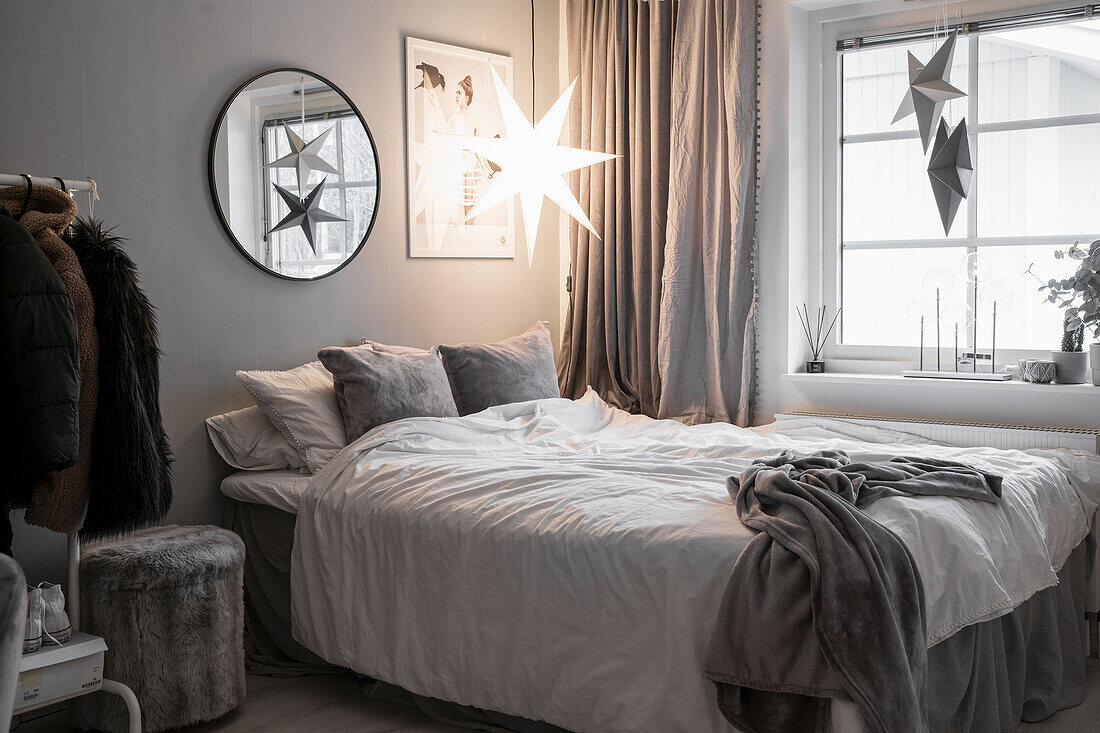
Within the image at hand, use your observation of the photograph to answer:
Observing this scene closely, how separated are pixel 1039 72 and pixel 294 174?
9.11ft

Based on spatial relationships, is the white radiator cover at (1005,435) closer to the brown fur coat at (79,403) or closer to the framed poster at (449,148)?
the framed poster at (449,148)

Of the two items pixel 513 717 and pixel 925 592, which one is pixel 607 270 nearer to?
pixel 513 717

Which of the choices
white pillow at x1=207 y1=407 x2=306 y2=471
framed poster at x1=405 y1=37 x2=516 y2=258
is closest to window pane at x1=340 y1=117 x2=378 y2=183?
framed poster at x1=405 y1=37 x2=516 y2=258

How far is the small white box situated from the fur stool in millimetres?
134

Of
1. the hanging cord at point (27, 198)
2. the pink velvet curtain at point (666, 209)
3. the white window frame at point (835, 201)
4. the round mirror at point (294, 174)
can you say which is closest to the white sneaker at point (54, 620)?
the hanging cord at point (27, 198)

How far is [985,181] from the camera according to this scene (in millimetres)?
3703

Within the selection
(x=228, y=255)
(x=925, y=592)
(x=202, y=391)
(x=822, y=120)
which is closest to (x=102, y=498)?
(x=202, y=391)

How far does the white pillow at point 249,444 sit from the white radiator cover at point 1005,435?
80.5 inches

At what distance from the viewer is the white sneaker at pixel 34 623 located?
2.18 meters

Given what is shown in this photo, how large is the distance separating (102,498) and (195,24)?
1.78 metres

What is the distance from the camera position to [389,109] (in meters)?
3.79

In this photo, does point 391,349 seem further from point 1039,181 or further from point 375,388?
point 1039,181

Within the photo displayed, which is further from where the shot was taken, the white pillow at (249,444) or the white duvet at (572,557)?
the white pillow at (249,444)

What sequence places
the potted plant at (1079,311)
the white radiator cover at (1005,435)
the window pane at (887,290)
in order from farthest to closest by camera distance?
the window pane at (887,290)
the potted plant at (1079,311)
the white radiator cover at (1005,435)
